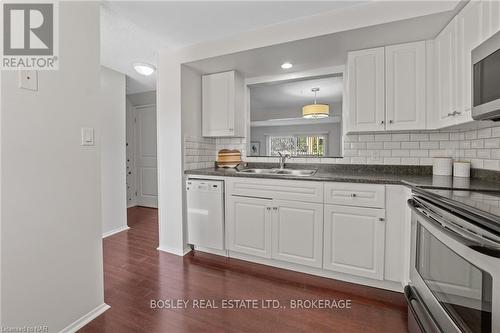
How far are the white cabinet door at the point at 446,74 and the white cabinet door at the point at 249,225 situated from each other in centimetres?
159

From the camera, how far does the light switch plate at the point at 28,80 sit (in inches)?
47.5

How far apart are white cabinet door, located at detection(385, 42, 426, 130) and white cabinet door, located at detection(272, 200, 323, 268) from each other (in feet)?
3.53

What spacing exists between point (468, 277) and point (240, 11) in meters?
2.21

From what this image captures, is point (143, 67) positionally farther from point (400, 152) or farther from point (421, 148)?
point (421, 148)

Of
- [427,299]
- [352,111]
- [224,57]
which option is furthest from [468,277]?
[224,57]

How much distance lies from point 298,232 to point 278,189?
1.41 feet

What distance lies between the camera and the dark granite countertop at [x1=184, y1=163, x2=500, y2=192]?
159 cm

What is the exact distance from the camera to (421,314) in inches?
48.2

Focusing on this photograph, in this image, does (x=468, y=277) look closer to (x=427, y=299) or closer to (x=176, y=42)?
(x=427, y=299)

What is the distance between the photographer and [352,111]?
2.21 m

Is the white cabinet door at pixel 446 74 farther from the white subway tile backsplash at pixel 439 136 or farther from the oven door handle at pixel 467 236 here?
the oven door handle at pixel 467 236

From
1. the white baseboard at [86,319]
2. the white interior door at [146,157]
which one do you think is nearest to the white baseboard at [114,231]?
the white interior door at [146,157]

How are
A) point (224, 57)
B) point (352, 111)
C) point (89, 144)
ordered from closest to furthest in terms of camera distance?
point (89, 144) < point (352, 111) < point (224, 57)

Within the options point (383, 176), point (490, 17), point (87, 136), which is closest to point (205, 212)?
point (87, 136)
